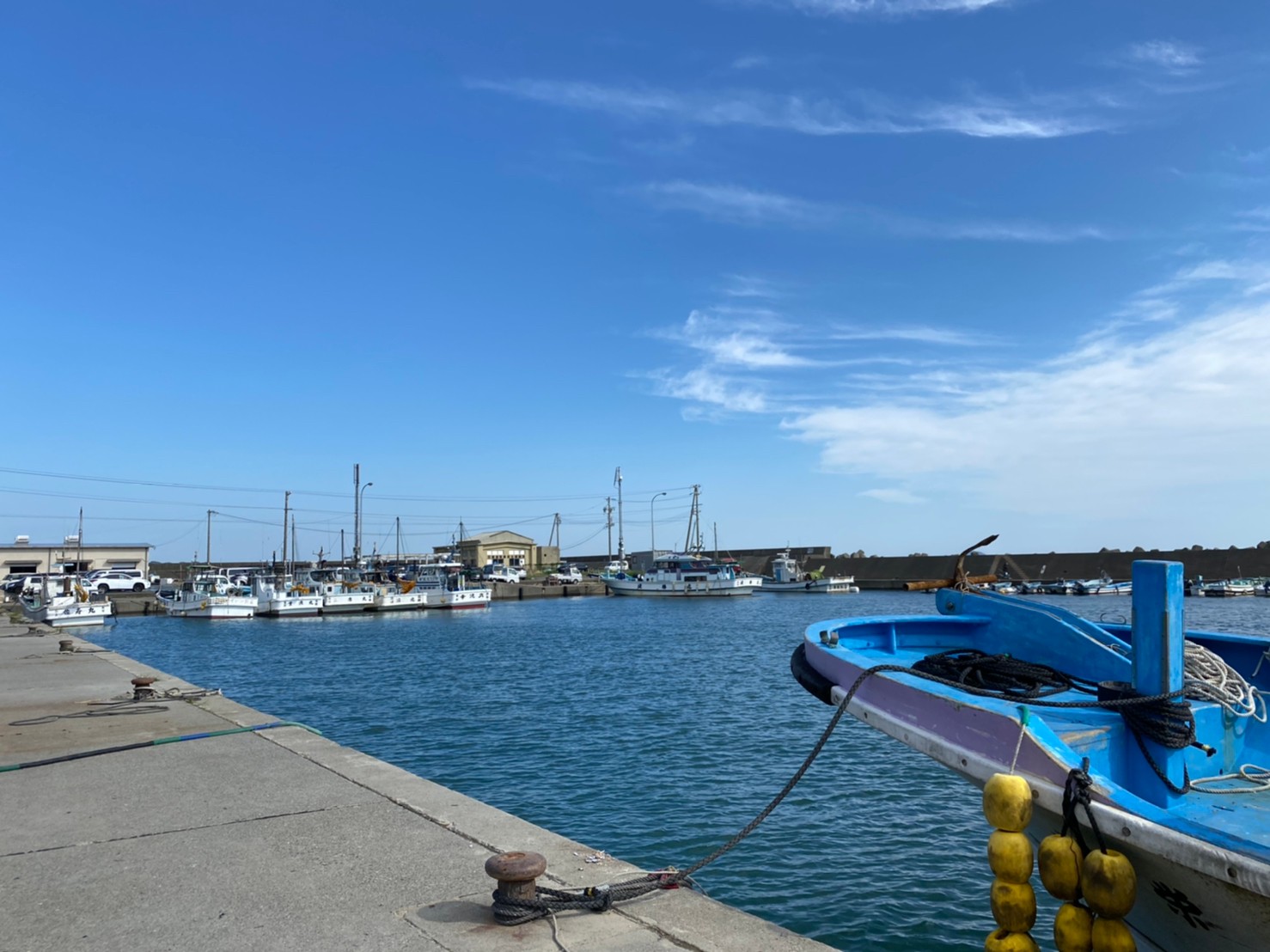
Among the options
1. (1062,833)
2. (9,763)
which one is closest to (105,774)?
(9,763)

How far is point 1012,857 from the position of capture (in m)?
4.12

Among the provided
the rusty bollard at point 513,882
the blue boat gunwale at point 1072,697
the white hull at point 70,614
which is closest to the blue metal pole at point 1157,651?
the blue boat gunwale at point 1072,697

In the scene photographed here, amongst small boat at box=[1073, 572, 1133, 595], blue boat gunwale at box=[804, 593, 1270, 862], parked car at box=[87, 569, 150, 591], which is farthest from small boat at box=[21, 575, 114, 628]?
small boat at box=[1073, 572, 1133, 595]

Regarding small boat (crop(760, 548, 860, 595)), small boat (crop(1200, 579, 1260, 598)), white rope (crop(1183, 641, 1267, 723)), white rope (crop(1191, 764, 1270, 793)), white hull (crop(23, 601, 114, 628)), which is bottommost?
small boat (crop(1200, 579, 1260, 598))

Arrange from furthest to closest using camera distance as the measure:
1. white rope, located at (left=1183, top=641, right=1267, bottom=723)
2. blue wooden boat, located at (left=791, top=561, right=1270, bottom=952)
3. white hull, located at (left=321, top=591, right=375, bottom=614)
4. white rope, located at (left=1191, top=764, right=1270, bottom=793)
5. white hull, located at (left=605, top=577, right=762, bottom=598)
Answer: white hull, located at (left=605, top=577, right=762, bottom=598)
white hull, located at (left=321, top=591, right=375, bottom=614)
white rope, located at (left=1183, top=641, right=1267, bottom=723)
white rope, located at (left=1191, top=764, right=1270, bottom=793)
blue wooden boat, located at (left=791, top=561, right=1270, bottom=952)

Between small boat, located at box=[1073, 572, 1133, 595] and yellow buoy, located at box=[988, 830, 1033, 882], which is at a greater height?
yellow buoy, located at box=[988, 830, 1033, 882]

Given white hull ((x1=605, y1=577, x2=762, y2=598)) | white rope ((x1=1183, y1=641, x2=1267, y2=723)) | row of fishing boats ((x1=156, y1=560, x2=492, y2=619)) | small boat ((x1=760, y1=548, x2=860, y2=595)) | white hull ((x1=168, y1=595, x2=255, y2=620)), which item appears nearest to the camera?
white rope ((x1=1183, y1=641, x2=1267, y2=723))

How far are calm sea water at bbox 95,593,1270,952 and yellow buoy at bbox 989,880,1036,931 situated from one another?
335 centimetres

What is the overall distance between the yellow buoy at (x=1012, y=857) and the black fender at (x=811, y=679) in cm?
328

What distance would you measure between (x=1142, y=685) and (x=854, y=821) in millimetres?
5905

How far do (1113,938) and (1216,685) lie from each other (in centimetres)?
271

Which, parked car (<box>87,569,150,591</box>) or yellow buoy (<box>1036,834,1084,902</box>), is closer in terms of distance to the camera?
yellow buoy (<box>1036,834,1084,902</box>)

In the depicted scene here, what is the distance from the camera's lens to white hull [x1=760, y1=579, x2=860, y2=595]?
83812 millimetres

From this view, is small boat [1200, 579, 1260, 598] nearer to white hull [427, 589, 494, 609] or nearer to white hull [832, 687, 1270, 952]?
white hull [427, 589, 494, 609]
